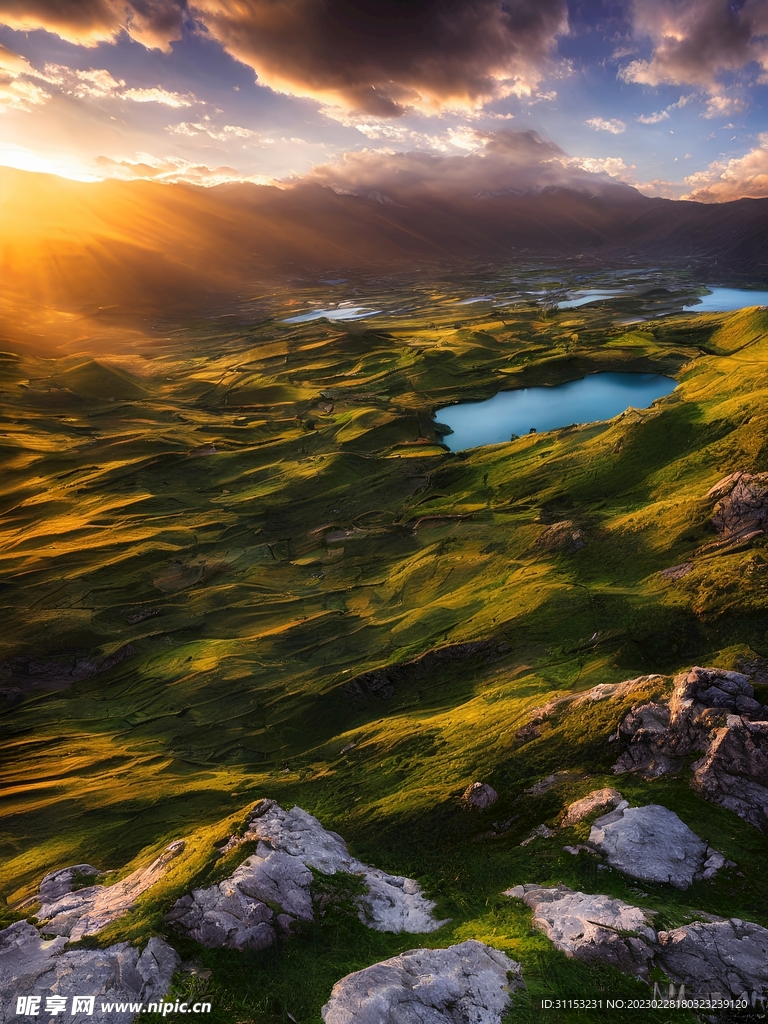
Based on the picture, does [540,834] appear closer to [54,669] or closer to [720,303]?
[54,669]

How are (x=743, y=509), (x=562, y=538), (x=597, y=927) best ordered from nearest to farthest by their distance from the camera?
(x=597, y=927) < (x=743, y=509) < (x=562, y=538)

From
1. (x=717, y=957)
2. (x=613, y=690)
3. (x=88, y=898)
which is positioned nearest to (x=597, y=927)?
(x=717, y=957)

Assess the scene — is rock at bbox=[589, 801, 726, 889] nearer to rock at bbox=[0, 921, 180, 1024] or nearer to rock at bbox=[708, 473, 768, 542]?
rock at bbox=[0, 921, 180, 1024]

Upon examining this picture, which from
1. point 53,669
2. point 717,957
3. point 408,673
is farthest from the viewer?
point 53,669

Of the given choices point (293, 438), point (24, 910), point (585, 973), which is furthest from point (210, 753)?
point (293, 438)

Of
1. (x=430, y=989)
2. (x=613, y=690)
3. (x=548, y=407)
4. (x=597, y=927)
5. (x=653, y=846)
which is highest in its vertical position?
(x=548, y=407)
